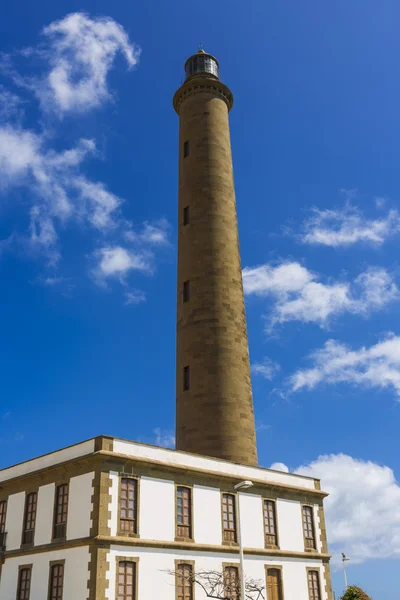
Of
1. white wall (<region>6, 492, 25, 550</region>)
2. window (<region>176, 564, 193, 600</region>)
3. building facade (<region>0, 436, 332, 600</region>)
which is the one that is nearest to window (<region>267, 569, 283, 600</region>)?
building facade (<region>0, 436, 332, 600</region>)

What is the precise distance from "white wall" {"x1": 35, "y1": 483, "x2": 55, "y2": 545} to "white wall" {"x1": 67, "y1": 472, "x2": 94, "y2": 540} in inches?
54.5

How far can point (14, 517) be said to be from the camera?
26.6 meters

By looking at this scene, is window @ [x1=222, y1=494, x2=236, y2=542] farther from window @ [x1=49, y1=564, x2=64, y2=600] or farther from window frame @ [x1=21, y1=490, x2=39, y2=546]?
window frame @ [x1=21, y1=490, x2=39, y2=546]

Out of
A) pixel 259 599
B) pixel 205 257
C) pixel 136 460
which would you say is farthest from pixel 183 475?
pixel 205 257

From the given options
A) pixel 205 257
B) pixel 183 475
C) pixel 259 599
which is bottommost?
pixel 259 599

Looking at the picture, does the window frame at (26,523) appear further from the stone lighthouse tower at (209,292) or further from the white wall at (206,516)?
the stone lighthouse tower at (209,292)

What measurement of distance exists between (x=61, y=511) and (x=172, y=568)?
475 cm

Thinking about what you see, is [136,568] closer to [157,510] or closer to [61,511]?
[157,510]

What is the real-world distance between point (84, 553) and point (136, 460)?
3698 mm

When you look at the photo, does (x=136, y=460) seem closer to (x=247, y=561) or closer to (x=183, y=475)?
(x=183, y=475)

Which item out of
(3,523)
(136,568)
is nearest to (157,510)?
(136,568)

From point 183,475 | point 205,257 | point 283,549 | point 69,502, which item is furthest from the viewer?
point 205,257

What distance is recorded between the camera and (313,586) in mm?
29438

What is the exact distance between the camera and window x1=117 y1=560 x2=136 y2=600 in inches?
871
